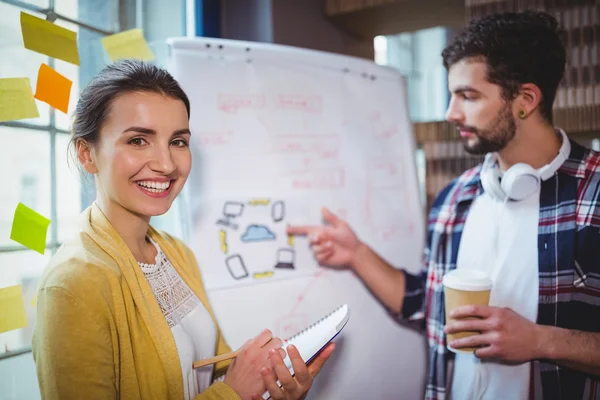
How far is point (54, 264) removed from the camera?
2.64 ft

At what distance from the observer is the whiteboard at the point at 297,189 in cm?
128

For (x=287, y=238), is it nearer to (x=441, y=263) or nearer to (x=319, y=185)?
(x=319, y=185)

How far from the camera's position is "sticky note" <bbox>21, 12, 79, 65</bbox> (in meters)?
0.99

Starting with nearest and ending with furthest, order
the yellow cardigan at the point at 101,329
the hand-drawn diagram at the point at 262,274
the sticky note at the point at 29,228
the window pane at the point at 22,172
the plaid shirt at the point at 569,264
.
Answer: the yellow cardigan at the point at 101,329, the sticky note at the point at 29,228, the window pane at the point at 22,172, the plaid shirt at the point at 569,264, the hand-drawn diagram at the point at 262,274

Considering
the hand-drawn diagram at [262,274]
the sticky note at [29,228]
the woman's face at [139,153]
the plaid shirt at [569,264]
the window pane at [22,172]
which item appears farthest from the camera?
the hand-drawn diagram at [262,274]

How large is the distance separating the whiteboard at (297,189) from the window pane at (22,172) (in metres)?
0.39

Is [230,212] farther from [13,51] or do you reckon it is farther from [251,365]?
[13,51]

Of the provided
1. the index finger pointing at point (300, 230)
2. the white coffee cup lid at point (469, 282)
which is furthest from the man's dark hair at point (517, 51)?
the index finger pointing at point (300, 230)

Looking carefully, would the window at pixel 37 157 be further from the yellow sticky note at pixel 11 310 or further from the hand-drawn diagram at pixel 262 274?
the hand-drawn diagram at pixel 262 274

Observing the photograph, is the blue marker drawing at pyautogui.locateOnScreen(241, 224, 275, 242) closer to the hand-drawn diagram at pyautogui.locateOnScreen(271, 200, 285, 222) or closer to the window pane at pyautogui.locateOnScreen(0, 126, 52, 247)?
the hand-drawn diagram at pyautogui.locateOnScreen(271, 200, 285, 222)

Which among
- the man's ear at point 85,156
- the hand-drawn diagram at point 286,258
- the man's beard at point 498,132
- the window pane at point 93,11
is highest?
the window pane at point 93,11

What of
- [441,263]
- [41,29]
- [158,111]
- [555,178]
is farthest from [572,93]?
[41,29]

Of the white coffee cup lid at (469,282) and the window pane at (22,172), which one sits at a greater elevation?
the window pane at (22,172)

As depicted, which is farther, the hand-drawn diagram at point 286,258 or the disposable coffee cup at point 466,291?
the hand-drawn diagram at point 286,258
